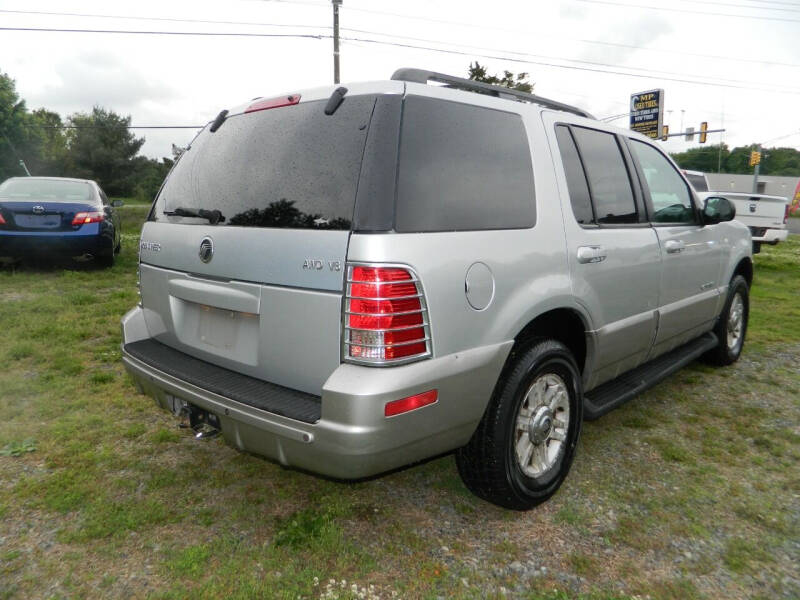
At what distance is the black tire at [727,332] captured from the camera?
4891 mm

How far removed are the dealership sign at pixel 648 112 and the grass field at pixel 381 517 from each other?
12260 millimetres

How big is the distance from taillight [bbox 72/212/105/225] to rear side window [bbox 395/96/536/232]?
7.69 meters

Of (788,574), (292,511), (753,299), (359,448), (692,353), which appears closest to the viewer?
(359,448)

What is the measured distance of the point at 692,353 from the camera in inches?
168

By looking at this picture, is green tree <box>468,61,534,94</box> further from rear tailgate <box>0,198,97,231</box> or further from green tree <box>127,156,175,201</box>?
green tree <box>127,156,175,201</box>

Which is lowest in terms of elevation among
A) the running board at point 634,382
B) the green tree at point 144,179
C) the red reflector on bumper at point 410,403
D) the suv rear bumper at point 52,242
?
the running board at point 634,382

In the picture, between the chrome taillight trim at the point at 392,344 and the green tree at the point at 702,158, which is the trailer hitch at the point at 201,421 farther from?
the green tree at the point at 702,158

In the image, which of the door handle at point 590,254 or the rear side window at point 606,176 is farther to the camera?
the rear side window at point 606,176

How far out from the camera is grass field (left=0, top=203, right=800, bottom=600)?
90.5 inches

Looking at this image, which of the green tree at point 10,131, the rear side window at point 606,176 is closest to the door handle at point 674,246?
the rear side window at point 606,176

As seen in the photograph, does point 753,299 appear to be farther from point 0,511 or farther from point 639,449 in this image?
point 0,511

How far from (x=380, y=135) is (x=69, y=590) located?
208 centimetres

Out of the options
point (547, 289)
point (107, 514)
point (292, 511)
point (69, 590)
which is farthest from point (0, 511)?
point (547, 289)

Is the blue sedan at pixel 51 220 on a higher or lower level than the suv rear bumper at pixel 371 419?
higher
